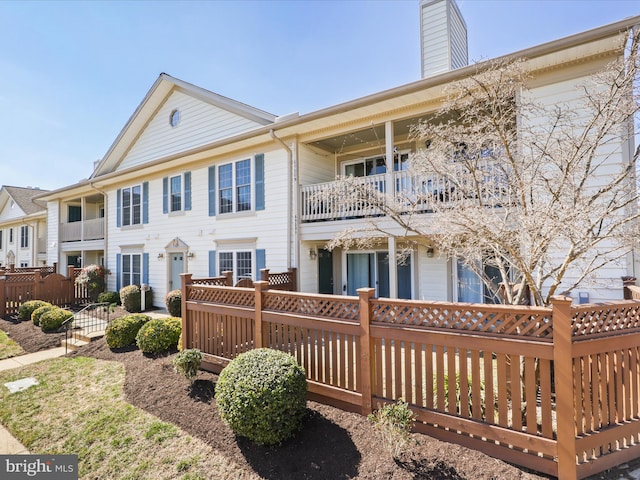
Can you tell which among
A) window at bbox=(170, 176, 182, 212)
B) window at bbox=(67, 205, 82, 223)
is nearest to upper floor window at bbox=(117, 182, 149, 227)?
window at bbox=(170, 176, 182, 212)

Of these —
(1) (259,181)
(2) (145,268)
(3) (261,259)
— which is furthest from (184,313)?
(2) (145,268)

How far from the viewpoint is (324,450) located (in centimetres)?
377

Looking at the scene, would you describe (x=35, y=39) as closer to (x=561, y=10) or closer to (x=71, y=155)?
(x=561, y=10)

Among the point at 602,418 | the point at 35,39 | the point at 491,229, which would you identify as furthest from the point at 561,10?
the point at 35,39

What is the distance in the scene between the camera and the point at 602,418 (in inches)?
133

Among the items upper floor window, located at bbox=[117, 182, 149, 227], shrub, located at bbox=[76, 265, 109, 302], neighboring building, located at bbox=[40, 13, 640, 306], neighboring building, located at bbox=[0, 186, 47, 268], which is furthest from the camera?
neighboring building, located at bbox=[0, 186, 47, 268]

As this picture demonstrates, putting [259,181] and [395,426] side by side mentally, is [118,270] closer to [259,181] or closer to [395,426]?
[259,181]

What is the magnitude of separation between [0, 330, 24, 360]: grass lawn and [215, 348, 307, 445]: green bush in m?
8.11

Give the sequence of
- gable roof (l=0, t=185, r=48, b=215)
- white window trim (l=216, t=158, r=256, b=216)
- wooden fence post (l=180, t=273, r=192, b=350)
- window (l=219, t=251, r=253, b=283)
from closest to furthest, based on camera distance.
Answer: wooden fence post (l=180, t=273, r=192, b=350), white window trim (l=216, t=158, r=256, b=216), window (l=219, t=251, r=253, b=283), gable roof (l=0, t=185, r=48, b=215)

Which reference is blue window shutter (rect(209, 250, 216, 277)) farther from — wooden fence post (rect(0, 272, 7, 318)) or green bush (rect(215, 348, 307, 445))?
wooden fence post (rect(0, 272, 7, 318))

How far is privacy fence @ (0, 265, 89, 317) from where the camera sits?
12.4 m

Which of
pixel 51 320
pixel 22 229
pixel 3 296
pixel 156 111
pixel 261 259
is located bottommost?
pixel 51 320

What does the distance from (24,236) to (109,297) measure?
65.5 ft

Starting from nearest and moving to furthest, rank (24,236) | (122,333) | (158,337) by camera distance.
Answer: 1. (158,337)
2. (122,333)
3. (24,236)
